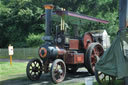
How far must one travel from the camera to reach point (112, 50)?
5148 mm

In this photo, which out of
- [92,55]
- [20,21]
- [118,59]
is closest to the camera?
[118,59]

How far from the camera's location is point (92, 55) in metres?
8.32

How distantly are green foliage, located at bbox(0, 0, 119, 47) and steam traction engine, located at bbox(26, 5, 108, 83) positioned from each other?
13.3m

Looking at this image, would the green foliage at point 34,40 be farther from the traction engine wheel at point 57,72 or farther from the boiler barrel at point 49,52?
the traction engine wheel at point 57,72

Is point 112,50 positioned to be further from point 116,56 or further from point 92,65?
point 92,65

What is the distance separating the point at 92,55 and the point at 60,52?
1880 mm

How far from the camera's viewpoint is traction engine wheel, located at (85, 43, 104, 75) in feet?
25.9

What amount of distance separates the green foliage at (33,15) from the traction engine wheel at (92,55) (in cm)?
1282

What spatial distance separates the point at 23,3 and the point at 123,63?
21.1 meters

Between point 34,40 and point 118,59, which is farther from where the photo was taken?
point 34,40

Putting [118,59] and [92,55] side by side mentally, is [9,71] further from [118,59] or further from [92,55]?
[118,59]

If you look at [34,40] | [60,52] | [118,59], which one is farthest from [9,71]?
[34,40]

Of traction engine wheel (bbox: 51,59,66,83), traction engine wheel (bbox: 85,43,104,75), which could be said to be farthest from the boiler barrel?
traction engine wheel (bbox: 85,43,104,75)

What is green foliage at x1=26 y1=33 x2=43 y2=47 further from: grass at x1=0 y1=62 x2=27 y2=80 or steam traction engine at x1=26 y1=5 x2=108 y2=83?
steam traction engine at x1=26 y1=5 x2=108 y2=83
